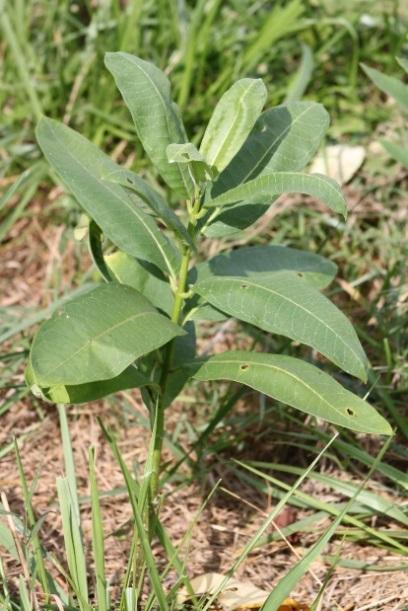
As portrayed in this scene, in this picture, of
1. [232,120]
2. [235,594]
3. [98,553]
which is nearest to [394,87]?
[232,120]

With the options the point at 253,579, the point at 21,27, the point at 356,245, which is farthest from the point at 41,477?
the point at 21,27

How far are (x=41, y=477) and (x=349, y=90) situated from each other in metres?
1.48

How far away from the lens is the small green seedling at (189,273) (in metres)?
1.50

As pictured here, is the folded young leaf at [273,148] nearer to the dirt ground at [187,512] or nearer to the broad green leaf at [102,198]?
the broad green leaf at [102,198]

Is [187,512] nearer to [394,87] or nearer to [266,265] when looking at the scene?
[266,265]

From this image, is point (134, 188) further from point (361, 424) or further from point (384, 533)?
point (384, 533)

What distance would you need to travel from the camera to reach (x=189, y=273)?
1.83 metres

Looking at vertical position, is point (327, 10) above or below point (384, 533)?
above

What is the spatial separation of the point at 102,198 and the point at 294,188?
1.21ft

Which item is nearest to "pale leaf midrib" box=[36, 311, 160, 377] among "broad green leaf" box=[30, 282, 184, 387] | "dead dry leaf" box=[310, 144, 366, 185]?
"broad green leaf" box=[30, 282, 184, 387]

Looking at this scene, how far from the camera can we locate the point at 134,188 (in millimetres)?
1501

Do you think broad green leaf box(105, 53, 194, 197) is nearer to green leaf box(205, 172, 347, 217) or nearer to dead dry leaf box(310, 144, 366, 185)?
green leaf box(205, 172, 347, 217)

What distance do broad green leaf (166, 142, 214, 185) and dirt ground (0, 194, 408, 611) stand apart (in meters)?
0.55

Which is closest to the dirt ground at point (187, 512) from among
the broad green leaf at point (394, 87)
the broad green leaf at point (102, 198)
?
the broad green leaf at point (102, 198)
